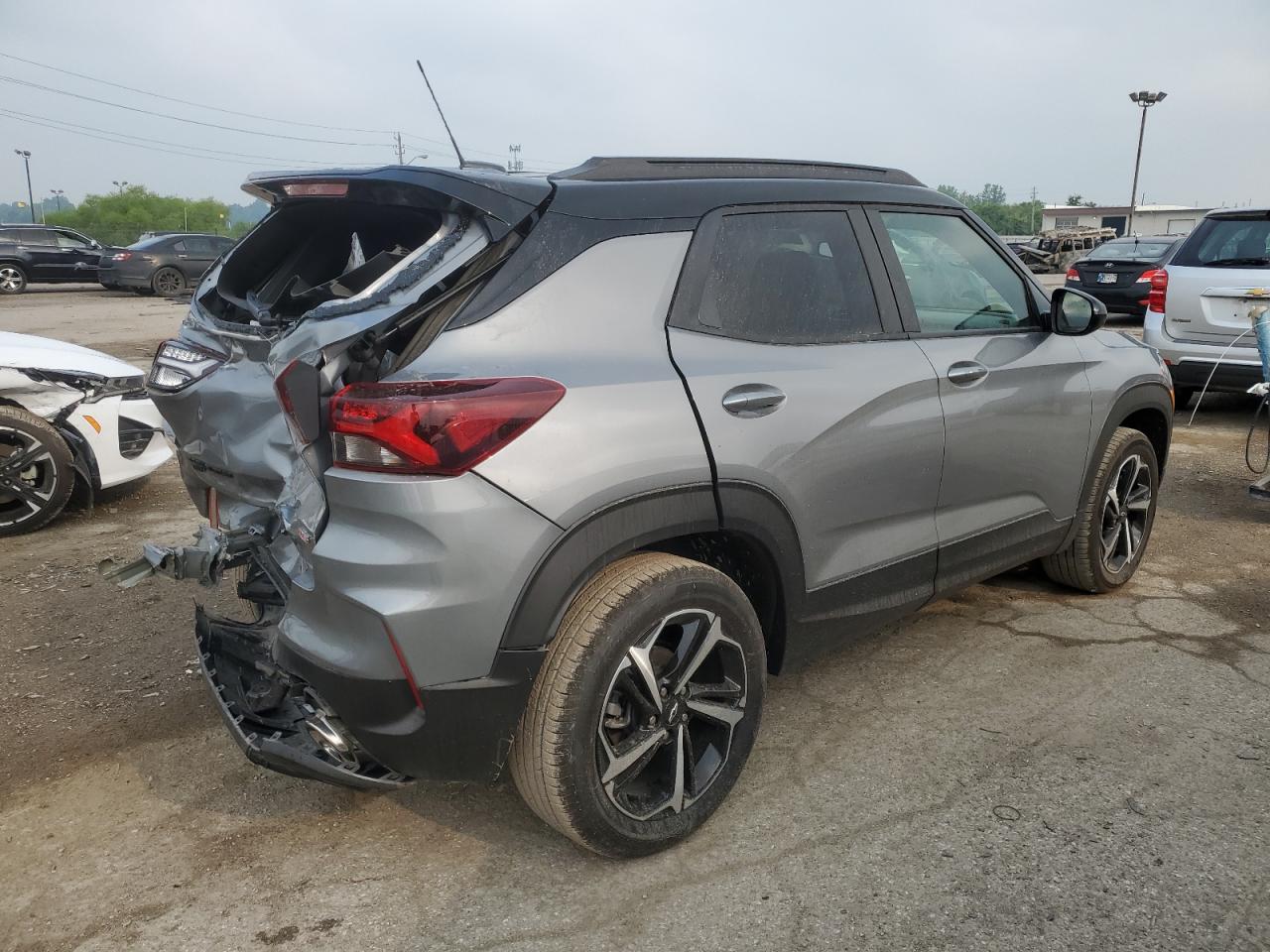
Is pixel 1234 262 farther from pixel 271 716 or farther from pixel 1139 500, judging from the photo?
pixel 271 716

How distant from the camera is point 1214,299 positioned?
7.71 metres

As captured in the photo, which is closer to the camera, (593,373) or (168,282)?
(593,373)

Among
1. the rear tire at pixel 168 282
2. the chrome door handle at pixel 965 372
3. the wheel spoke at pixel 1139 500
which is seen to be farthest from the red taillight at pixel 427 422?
the rear tire at pixel 168 282

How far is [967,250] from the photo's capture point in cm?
372

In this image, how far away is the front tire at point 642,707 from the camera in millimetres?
2377

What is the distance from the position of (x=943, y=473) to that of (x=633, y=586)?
135 centimetres

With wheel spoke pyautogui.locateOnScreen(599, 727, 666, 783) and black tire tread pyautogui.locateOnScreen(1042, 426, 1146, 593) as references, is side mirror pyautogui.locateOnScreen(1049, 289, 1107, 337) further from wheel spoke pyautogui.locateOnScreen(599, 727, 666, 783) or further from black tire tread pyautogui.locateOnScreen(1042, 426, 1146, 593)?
wheel spoke pyautogui.locateOnScreen(599, 727, 666, 783)

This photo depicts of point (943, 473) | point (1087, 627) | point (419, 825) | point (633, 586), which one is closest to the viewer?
point (633, 586)

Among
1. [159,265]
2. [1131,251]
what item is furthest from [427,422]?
[159,265]

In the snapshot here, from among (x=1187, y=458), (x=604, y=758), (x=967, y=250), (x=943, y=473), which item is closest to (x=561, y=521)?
(x=604, y=758)

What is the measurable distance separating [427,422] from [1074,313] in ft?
8.98

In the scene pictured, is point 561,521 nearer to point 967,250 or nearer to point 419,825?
point 419,825

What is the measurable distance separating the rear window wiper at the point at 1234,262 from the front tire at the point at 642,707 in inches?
267

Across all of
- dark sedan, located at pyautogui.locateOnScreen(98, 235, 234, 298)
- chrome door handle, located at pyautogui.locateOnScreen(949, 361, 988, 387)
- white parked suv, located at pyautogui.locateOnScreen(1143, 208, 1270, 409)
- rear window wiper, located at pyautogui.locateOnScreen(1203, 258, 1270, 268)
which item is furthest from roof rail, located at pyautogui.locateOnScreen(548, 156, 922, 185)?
dark sedan, located at pyautogui.locateOnScreen(98, 235, 234, 298)
